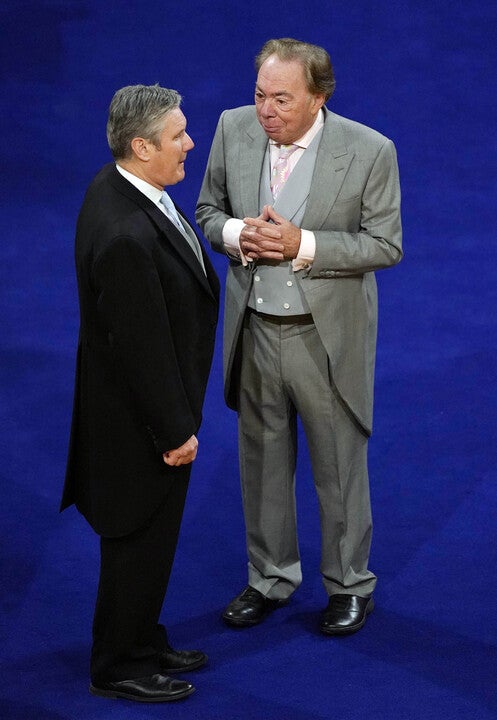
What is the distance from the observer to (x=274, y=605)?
4320 millimetres

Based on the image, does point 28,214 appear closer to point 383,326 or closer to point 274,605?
point 383,326

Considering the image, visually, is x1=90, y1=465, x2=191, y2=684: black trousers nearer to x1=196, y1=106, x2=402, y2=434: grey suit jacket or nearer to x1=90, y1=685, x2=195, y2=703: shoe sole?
x1=90, y1=685, x2=195, y2=703: shoe sole

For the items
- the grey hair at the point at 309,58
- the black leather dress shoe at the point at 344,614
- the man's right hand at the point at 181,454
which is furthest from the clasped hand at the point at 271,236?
the black leather dress shoe at the point at 344,614

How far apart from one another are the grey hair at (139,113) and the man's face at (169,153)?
0.02 m

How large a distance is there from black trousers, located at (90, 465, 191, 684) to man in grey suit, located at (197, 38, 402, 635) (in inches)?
20.2

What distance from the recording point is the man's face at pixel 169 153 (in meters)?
3.38

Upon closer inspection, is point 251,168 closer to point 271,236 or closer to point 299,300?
point 271,236

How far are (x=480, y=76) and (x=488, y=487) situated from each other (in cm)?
331

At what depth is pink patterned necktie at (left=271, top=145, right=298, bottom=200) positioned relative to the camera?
3949 millimetres

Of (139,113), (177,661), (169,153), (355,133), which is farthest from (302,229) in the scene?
(177,661)

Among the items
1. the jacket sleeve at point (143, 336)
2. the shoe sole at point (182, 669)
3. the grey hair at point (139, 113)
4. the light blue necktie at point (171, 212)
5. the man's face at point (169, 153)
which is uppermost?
the grey hair at point (139, 113)

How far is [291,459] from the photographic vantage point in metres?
4.25

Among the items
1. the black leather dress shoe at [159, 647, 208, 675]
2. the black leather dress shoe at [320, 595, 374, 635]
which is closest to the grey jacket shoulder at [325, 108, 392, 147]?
the black leather dress shoe at [320, 595, 374, 635]

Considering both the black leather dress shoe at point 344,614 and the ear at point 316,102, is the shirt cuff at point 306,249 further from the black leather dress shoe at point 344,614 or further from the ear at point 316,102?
the black leather dress shoe at point 344,614
